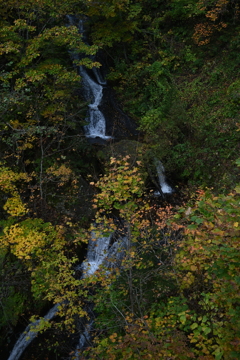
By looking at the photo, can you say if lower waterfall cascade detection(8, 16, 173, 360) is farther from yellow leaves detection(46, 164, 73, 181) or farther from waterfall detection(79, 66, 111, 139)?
yellow leaves detection(46, 164, 73, 181)

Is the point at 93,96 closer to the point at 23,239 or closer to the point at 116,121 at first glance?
the point at 116,121

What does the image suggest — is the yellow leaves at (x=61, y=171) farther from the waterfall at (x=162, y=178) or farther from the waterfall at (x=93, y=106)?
the waterfall at (x=162, y=178)

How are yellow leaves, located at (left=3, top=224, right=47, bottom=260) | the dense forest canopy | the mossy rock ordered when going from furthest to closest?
the mossy rock, yellow leaves, located at (left=3, top=224, right=47, bottom=260), the dense forest canopy

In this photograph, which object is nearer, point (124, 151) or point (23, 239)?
point (23, 239)

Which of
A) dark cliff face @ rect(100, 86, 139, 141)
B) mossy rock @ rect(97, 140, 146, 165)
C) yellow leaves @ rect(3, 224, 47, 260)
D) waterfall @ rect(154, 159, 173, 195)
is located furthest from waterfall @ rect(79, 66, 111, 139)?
yellow leaves @ rect(3, 224, 47, 260)

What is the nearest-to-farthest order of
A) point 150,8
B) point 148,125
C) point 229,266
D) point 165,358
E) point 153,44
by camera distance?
point 229,266
point 165,358
point 148,125
point 153,44
point 150,8

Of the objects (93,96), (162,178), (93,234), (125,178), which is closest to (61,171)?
(93,234)

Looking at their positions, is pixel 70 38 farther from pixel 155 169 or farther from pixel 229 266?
pixel 229 266

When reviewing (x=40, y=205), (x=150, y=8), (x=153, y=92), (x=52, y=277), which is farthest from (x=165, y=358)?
(x=150, y=8)

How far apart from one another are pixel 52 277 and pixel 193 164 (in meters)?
7.44

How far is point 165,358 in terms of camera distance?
3.29 metres

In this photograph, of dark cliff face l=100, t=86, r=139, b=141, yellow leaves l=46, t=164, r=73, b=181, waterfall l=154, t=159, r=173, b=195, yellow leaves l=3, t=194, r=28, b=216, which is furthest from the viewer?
dark cliff face l=100, t=86, r=139, b=141

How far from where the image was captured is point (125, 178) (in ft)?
16.4

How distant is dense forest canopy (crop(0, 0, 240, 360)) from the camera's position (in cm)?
445
